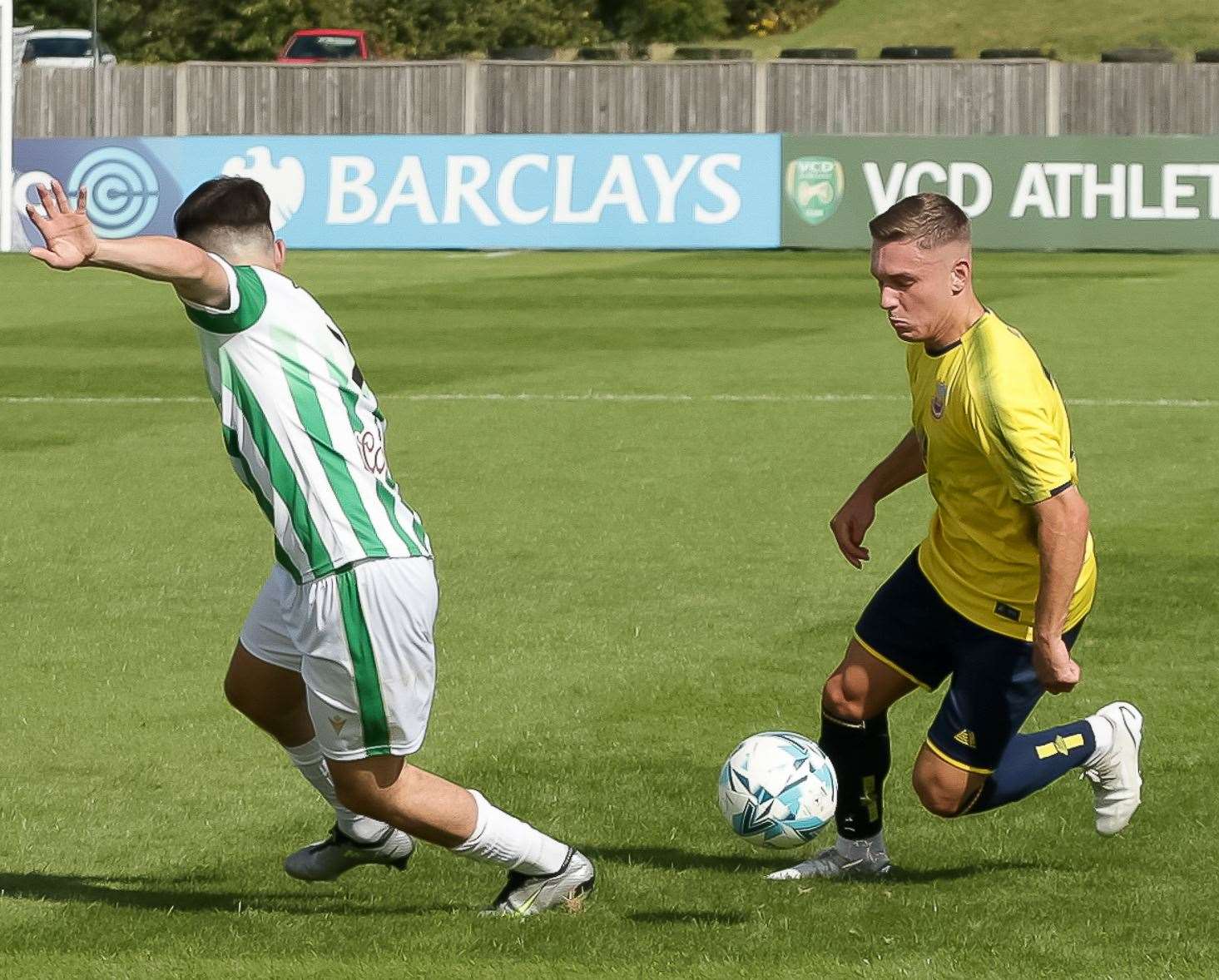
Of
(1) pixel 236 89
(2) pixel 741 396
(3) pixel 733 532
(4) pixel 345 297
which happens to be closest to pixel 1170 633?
(3) pixel 733 532

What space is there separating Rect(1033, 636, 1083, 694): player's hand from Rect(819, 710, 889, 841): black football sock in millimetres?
710

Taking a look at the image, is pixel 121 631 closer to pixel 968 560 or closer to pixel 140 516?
pixel 140 516

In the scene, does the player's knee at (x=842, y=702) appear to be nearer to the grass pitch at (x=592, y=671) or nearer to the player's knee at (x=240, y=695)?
the grass pitch at (x=592, y=671)

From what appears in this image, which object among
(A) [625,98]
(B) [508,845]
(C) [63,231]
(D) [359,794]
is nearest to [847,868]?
(B) [508,845]

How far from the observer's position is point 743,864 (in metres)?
5.66

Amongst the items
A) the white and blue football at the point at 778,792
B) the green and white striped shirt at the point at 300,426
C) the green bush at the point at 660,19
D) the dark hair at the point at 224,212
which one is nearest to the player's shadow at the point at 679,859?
the white and blue football at the point at 778,792

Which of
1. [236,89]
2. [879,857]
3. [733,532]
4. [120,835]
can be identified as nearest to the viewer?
[879,857]

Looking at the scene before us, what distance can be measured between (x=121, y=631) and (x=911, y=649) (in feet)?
13.4

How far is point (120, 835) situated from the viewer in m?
5.93

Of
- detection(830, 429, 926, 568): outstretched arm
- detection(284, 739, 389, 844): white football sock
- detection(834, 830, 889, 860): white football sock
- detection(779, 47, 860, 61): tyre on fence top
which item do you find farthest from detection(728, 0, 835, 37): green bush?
detection(284, 739, 389, 844): white football sock

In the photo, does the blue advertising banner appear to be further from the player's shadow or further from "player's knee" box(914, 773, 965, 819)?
"player's knee" box(914, 773, 965, 819)

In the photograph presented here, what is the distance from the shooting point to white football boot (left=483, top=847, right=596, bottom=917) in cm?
506

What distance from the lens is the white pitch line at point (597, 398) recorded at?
1520 centimetres

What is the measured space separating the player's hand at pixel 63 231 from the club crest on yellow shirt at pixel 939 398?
2021 mm
